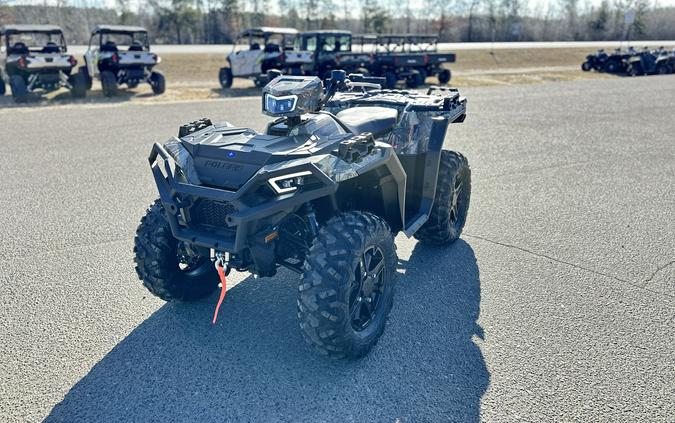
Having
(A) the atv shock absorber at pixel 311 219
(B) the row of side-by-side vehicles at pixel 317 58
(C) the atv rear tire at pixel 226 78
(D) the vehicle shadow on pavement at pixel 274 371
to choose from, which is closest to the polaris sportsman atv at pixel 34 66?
(C) the atv rear tire at pixel 226 78

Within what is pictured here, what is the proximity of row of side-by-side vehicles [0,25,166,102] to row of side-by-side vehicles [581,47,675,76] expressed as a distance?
23.2m

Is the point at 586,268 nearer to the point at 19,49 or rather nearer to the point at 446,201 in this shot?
the point at 446,201

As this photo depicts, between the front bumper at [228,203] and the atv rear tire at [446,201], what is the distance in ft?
6.07

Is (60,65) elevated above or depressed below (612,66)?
below

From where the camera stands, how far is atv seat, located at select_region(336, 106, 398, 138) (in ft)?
11.5

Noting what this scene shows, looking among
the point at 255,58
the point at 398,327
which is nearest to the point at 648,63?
the point at 255,58

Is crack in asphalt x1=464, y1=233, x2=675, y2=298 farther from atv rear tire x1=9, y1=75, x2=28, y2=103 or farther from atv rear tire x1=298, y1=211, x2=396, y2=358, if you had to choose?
atv rear tire x1=9, y1=75, x2=28, y2=103

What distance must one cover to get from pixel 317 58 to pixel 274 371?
658 inches

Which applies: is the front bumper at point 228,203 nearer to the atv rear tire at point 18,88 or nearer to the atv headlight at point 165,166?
the atv headlight at point 165,166

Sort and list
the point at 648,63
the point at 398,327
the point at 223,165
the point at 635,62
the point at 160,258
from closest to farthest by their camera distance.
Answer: the point at 223,165, the point at 160,258, the point at 398,327, the point at 635,62, the point at 648,63

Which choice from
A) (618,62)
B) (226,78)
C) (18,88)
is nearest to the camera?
(18,88)

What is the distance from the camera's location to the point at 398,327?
3404mm

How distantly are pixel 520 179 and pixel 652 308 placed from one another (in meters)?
3.50

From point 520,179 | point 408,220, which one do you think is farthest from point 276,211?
point 520,179
